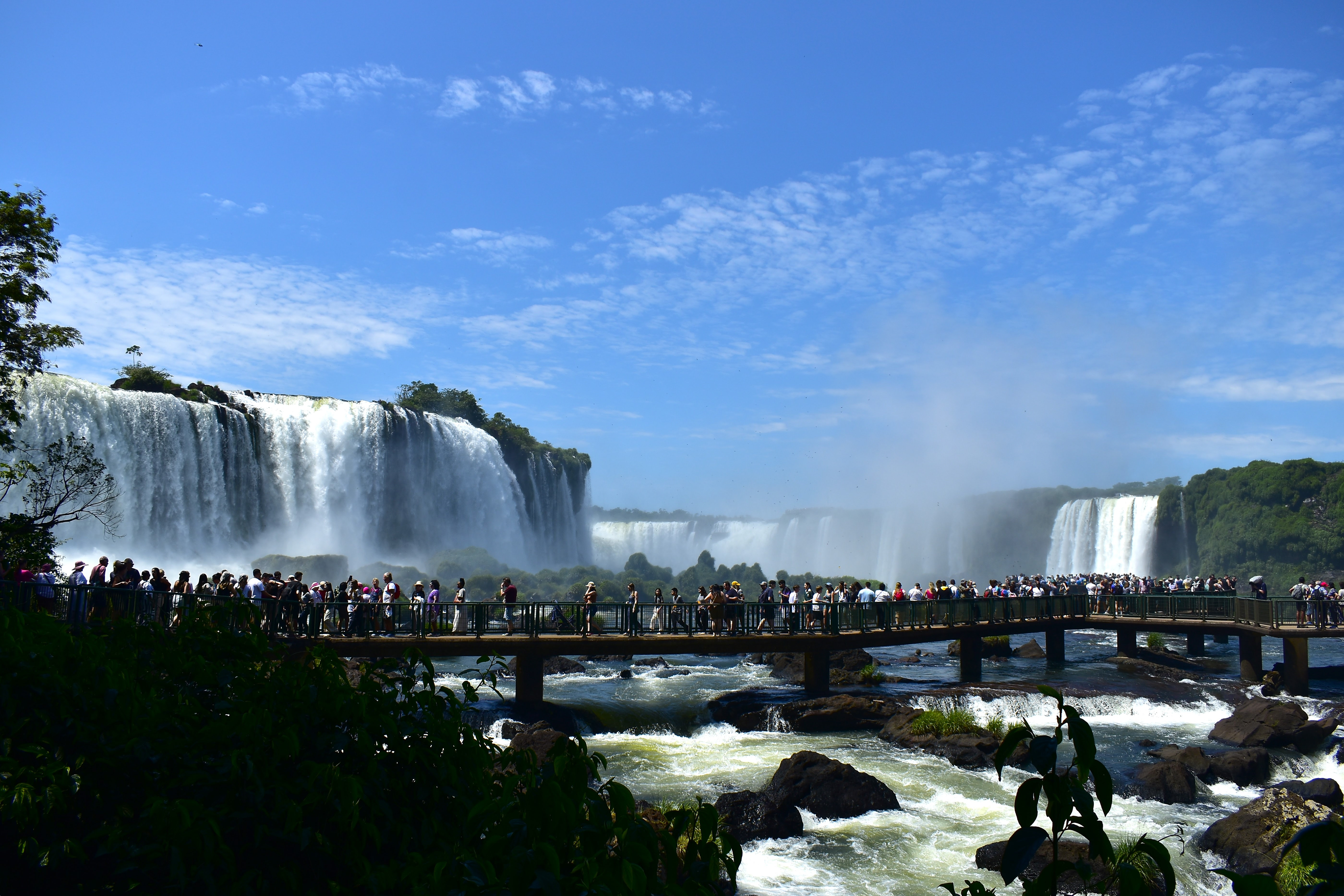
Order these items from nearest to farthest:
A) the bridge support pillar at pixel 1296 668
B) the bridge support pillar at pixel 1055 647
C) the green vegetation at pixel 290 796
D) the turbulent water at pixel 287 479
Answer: the green vegetation at pixel 290 796, the bridge support pillar at pixel 1296 668, the bridge support pillar at pixel 1055 647, the turbulent water at pixel 287 479

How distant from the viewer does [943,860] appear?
38.8 ft

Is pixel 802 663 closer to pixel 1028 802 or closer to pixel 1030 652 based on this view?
pixel 1030 652

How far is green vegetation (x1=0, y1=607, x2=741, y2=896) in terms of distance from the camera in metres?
2.26

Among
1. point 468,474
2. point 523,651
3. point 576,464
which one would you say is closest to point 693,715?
point 523,651

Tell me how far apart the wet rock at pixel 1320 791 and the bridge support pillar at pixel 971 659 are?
517 inches

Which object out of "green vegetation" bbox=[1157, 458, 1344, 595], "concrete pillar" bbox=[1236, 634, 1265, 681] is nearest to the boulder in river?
"concrete pillar" bbox=[1236, 634, 1265, 681]

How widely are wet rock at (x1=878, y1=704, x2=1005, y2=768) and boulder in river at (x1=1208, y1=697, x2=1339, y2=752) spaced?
5090mm

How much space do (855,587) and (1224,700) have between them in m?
10.1

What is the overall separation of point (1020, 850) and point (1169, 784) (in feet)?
51.4

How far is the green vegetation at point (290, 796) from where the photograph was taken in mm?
2256

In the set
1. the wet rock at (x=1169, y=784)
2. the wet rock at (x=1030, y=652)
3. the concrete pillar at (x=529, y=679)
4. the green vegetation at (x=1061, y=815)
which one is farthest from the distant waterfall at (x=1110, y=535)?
the green vegetation at (x=1061, y=815)

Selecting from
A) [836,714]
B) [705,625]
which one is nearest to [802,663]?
[705,625]

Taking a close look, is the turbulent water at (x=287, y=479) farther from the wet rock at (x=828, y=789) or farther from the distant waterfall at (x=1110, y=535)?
the distant waterfall at (x=1110, y=535)

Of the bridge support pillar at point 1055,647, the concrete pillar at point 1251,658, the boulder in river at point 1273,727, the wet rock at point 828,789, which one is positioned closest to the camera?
the wet rock at point 828,789
